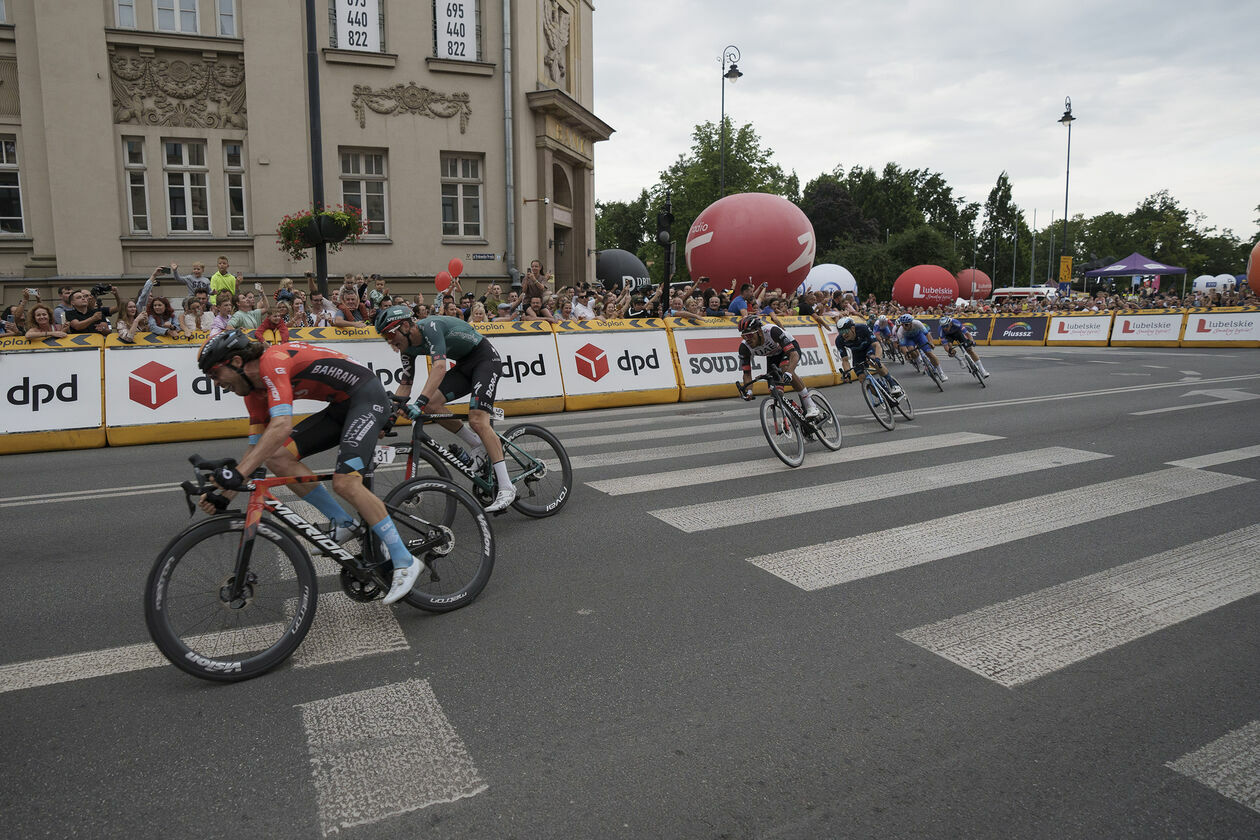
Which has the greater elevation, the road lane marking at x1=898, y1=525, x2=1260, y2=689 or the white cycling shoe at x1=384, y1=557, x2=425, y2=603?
the white cycling shoe at x1=384, y1=557, x2=425, y2=603

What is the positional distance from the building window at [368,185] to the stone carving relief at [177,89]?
3035 mm

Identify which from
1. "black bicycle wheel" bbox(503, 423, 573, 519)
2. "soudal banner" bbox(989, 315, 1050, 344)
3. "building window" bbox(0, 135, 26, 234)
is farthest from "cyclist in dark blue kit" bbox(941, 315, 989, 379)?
"building window" bbox(0, 135, 26, 234)

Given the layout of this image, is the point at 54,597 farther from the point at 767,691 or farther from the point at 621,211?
the point at 621,211

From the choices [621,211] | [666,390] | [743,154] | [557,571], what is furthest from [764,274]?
[621,211]

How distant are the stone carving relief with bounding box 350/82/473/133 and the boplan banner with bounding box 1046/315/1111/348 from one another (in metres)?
22.8

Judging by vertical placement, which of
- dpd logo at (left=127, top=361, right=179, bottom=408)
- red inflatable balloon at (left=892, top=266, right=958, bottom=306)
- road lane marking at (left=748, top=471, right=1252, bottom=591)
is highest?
red inflatable balloon at (left=892, top=266, right=958, bottom=306)

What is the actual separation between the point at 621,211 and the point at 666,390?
8768 cm

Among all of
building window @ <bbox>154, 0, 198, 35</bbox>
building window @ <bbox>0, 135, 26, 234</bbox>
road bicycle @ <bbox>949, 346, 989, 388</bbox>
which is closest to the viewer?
road bicycle @ <bbox>949, 346, 989, 388</bbox>

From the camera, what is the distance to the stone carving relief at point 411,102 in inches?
947

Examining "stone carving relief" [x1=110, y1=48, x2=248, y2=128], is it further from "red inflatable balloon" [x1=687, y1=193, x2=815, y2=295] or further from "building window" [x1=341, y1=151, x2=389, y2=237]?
Answer: "red inflatable balloon" [x1=687, y1=193, x2=815, y2=295]

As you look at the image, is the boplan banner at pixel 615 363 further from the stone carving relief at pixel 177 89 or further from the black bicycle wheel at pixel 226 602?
the stone carving relief at pixel 177 89

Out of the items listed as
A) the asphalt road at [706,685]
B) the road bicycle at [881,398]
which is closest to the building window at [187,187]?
the asphalt road at [706,685]

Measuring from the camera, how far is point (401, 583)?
4258mm

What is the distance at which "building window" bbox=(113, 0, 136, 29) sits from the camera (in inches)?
851
